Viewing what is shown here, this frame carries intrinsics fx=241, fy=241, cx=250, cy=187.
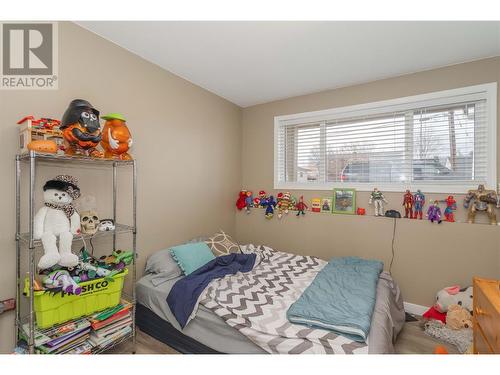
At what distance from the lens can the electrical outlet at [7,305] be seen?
1425mm

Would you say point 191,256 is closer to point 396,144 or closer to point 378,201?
point 378,201

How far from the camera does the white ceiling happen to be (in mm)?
1784

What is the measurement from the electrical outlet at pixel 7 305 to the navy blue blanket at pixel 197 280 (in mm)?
916

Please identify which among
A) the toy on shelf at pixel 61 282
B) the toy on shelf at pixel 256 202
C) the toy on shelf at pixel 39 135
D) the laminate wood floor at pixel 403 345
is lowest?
the laminate wood floor at pixel 403 345

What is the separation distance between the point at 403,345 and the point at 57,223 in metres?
2.65

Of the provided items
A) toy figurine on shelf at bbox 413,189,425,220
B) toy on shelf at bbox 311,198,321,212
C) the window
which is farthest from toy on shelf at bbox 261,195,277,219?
toy figurine on shelf at bbox 413,189,425,220

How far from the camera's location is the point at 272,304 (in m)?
1.75

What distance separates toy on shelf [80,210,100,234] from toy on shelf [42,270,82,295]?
0.93 feet

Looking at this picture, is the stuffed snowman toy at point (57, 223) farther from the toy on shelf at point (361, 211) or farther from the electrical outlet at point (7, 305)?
the toy on shelf at point (361, 211)

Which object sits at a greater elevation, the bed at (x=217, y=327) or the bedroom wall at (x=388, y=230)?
the bedroom wall at (x=388, y=230)

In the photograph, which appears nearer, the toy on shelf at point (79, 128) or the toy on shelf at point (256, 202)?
the toy on shelf at point (79, 128)

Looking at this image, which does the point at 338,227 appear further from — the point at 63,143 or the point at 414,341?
the point at 63,143

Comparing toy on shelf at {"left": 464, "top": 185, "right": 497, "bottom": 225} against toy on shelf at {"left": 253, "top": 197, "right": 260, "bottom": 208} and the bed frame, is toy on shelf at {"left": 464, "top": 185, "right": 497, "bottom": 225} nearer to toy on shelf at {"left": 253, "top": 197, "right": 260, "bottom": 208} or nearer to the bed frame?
toy on shelf at {"left": 253, "top": 197, "right": 260, "bottom": 208}

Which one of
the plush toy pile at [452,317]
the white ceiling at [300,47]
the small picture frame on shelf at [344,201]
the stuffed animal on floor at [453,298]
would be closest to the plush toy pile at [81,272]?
the white ceiling at [300,47]
